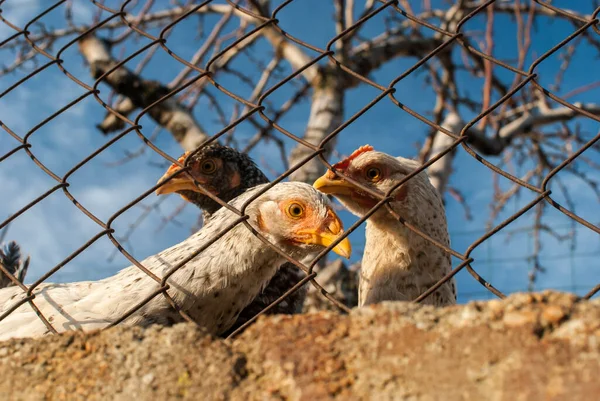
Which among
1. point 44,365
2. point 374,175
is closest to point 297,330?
point 44,365

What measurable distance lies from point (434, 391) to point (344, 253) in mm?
1451

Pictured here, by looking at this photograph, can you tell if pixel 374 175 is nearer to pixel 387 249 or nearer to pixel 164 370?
pixel 387 249

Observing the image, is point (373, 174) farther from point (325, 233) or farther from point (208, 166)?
point (208, 166)

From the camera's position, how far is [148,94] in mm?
6973

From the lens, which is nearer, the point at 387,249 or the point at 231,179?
the point at 387,249

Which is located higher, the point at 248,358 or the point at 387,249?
the point at 387,249

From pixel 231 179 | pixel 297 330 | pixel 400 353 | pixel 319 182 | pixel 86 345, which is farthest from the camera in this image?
pixel 231 179

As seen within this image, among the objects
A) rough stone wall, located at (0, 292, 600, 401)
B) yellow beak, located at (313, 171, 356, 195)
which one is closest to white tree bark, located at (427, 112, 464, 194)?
yellow beak, located at (313, 171, 356, 195)

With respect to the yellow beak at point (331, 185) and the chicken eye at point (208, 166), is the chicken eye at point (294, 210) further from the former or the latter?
the chicken eye at point (208, 166)

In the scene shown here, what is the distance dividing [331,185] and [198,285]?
0.68 m

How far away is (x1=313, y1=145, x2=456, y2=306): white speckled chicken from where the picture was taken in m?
2.88

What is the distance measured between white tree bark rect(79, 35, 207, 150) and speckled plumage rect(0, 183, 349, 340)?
12.3 feet

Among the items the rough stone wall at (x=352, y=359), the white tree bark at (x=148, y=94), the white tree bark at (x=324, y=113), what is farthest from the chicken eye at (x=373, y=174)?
the white tree bark at (x=148, y=94)

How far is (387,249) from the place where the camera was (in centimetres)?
294
